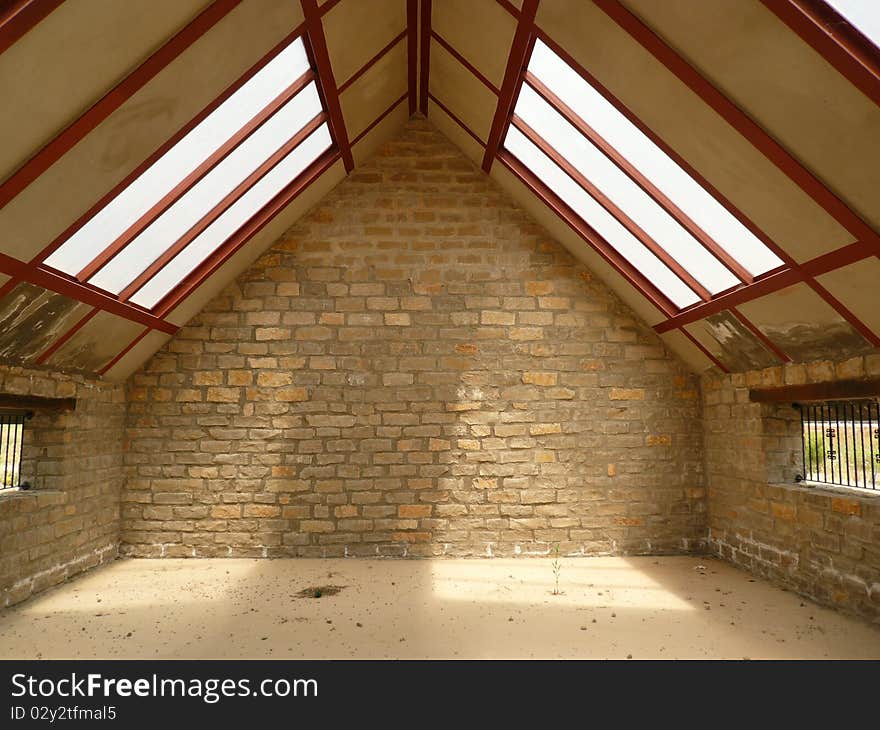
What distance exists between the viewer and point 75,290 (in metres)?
4.12

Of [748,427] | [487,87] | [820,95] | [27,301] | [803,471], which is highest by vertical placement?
[487,87]

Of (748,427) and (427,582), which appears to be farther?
(748,427)

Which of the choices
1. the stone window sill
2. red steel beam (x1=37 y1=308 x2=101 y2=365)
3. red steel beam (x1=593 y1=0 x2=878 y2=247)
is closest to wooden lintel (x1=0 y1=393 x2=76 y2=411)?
red steel beam (x1=37 y1=308 x2=101 y2=365)

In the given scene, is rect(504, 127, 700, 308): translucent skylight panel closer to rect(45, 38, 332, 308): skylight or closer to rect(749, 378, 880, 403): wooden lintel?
rect(749, 378, 880, 403): wooden lintel

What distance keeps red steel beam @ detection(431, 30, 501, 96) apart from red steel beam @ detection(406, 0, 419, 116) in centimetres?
16

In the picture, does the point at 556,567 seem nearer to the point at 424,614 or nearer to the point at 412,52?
the point at 424,614

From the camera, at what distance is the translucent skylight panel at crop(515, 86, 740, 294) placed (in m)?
4.50

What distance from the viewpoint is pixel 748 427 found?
5.41m

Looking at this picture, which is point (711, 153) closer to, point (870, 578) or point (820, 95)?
point (820, 95)

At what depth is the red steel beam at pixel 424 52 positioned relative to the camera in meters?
4.68

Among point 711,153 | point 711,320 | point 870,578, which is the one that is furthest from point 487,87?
point 870,578

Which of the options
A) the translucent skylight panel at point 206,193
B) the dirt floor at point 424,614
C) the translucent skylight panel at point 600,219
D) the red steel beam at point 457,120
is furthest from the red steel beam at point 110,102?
the red steel beam at point 457,120

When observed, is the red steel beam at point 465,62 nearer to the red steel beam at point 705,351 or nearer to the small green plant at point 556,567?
the red steel beam at point 705,351
